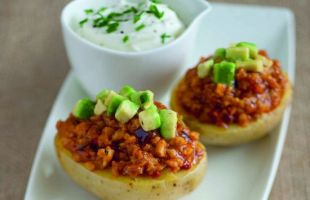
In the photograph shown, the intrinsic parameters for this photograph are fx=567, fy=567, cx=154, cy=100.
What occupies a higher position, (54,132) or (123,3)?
(123,3)

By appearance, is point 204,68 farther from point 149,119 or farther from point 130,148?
point 130,148

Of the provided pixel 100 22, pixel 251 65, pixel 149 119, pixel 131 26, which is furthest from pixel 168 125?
pixel 100 22

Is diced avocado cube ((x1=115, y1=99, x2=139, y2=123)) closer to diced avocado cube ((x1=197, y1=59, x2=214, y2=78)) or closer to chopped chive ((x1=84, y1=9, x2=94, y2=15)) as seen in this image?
diced avocado cube ((x1=197, y1=59, x2=214, y2=78))

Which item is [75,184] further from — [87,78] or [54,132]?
[87,78]

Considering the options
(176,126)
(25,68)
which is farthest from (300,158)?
(25,68)

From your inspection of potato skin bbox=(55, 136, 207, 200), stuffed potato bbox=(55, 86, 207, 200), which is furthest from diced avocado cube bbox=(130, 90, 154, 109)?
potato skin bbox=(55, 136, 207, 200)

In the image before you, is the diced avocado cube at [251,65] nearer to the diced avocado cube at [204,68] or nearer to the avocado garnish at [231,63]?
the avocado garnish at [231,63]

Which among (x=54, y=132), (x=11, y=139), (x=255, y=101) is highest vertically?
(x=255, y=101)
